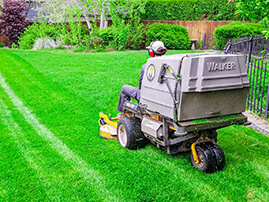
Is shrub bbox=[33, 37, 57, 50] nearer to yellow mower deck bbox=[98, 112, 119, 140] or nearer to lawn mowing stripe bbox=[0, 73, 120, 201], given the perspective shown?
lawn mowing stripe bbox=[0, 73, 120, 201]

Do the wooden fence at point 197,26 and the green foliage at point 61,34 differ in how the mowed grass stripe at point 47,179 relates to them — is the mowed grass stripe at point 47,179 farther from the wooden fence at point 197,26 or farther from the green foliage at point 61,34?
the wooden fence at point 197,26

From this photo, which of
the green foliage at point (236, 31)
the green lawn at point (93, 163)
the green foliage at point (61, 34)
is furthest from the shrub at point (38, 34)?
the green lawn at point (93, 163)

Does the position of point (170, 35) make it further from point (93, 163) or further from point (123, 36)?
point (93, 163)

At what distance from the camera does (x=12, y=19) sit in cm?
2672

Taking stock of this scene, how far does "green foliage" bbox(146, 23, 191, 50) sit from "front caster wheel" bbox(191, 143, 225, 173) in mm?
16181

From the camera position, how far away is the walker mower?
4.34 m

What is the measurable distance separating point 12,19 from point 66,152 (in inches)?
940

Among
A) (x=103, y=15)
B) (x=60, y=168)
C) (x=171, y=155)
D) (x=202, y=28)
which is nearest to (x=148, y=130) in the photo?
(x=171, y=155)

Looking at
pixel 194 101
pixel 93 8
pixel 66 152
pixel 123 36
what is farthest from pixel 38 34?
pixel 194 101

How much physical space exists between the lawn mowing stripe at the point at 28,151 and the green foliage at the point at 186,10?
17640mm

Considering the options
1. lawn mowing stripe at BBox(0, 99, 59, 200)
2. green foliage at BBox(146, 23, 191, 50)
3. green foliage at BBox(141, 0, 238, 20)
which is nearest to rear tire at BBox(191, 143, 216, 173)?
lawn mowing stripe at BBox(0, 99, 59, 200)

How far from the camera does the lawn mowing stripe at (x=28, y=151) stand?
4.46 metres

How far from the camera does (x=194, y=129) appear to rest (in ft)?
14.5

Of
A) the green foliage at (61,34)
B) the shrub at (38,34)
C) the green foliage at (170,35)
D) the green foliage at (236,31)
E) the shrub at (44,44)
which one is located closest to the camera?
the green foliage at (236,31)
